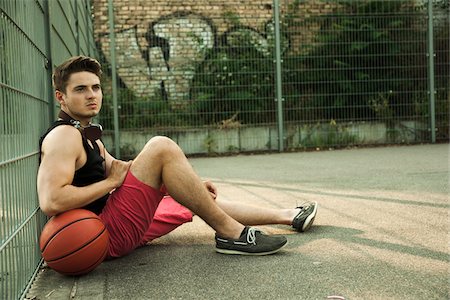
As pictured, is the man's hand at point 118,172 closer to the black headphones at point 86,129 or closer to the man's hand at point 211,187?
the black headphones at point 86,129

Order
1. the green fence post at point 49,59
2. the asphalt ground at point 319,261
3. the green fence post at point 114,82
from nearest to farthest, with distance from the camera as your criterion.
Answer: the asphalt ground at point 319,261
the green fence post at point 49,59
the green fence post at point 114,82

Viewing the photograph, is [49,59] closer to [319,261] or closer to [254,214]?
[254,214]

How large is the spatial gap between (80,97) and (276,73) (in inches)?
348

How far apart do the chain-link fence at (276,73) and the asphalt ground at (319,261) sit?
5.51 m

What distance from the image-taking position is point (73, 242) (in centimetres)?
287

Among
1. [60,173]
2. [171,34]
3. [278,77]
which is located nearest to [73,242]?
[60,173]

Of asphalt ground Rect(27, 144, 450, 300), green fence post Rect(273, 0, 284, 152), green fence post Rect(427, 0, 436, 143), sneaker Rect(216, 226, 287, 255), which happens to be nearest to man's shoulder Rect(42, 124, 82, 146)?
asphalt ground Rect(27, 144, 450, 300)

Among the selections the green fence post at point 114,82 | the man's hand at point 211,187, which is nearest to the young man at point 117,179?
the man's hand at point 211,187

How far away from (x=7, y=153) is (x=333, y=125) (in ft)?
32.3

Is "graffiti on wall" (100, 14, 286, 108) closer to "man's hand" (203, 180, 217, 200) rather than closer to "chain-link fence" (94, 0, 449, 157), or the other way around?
"chain-link fence" (94, 0, 449, 157)

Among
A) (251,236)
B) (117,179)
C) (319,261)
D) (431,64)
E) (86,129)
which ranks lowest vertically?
(319,261)

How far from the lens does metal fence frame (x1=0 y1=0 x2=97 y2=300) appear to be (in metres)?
2.46

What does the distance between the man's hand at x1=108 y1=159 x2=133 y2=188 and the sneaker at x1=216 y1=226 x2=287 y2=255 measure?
65 cm

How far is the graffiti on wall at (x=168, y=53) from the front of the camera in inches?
442
